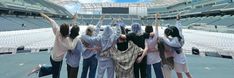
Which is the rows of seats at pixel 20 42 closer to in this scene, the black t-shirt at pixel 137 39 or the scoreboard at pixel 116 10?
the black t-shirt at pixel 137 39

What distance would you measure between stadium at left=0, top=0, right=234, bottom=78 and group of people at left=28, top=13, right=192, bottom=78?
774 mm

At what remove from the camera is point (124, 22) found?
63.4m

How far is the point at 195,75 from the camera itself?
752cm

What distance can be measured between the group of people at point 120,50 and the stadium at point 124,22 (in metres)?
0.77

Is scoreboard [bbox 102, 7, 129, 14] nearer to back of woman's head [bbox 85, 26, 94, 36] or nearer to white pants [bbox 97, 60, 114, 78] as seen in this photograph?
back of woman's head [bbox 85, 26, 94, 36]

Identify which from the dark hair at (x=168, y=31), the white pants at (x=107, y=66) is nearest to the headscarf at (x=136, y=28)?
the dark hair at (x=168, y=31)

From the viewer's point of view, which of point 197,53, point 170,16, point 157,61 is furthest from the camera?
point 170,16

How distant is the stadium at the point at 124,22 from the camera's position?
372 inches

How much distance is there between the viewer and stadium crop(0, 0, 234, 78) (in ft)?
31.0

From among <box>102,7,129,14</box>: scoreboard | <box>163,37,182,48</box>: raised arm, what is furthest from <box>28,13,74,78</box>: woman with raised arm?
<box>102,7,129,14</box>: scoreboard

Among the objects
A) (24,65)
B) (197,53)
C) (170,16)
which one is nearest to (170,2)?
(170,16)

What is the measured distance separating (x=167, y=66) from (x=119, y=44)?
103 centimetres

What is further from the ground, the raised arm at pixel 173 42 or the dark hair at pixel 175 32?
the dark hair at pixel 175 32

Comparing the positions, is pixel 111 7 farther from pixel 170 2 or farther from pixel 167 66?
pixel 167 66
